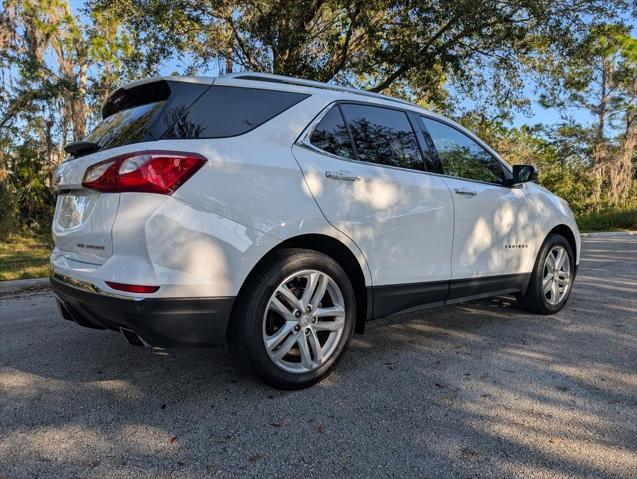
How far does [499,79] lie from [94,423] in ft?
39.1

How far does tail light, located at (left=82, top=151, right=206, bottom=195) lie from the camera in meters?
2.57

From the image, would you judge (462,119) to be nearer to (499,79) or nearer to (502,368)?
(499,79)

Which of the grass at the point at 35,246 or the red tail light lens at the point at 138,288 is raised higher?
the red tail light lens at the point at 138,288

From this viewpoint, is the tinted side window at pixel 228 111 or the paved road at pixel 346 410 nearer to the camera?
the paved road at pixel 346 410

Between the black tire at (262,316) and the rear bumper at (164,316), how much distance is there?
92 mm

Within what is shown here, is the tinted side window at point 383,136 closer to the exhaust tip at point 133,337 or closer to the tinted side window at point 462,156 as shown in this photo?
the tinted side window at point 462,156

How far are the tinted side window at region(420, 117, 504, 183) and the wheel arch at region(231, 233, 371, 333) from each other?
124 cm

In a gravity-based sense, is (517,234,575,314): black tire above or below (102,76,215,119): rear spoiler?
below

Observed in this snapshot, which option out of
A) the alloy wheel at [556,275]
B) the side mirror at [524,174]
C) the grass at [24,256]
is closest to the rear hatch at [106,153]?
the side mirror at [524,174]

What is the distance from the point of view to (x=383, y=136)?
3637 millimetres

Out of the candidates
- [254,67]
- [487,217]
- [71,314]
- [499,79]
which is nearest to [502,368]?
[487,217]

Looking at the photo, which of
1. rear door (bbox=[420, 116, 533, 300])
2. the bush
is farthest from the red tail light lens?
the bush

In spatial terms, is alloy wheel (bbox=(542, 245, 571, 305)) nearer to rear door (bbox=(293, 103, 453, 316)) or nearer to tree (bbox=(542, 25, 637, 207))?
rear door (bbox=(293, 103, 453, 316))

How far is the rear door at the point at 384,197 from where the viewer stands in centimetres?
316
